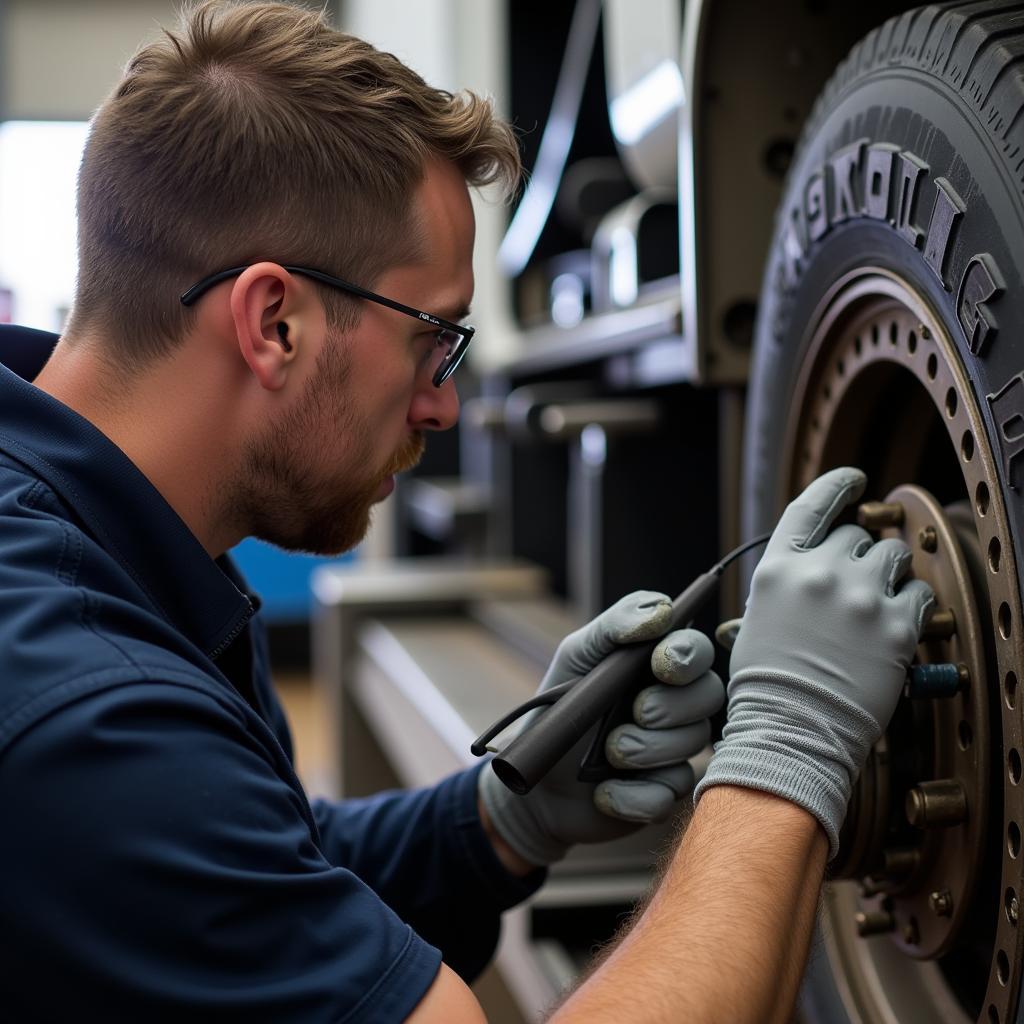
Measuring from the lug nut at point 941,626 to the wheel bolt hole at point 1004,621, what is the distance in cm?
10

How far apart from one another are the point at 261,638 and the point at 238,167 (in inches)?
19.1

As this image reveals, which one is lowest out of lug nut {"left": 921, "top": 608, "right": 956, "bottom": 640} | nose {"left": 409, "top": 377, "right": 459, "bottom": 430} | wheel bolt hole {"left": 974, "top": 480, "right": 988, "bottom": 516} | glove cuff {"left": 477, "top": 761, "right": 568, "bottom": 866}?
glove cuff {"left": 477, "top": 761, "right": 568, "bottom": 866}

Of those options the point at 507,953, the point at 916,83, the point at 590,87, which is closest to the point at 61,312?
the point at 590,87

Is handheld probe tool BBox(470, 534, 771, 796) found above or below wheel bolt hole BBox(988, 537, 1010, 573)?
below

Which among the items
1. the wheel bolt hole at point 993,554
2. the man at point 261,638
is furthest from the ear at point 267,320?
the wheel bolt hole at point 993,554

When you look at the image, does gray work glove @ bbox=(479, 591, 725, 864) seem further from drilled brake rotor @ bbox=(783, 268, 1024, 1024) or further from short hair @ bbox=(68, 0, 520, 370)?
short hair @ bbox=(68, 0, 520, 370)

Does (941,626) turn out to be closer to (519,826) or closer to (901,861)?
(901,861)

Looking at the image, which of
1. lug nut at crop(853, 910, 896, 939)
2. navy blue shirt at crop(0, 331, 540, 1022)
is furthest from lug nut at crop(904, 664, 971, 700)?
navy blue shirt at crop(0, 331, 540, 1022)

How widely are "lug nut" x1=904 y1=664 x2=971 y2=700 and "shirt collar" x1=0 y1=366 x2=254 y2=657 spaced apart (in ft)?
1.73

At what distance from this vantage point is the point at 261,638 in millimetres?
1261

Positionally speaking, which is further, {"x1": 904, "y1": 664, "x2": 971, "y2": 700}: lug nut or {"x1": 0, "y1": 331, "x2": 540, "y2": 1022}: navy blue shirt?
{"x1": 904, "y1": 664, "x2": 971, "y2": 700}: lug nut

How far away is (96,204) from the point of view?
3.43 feet

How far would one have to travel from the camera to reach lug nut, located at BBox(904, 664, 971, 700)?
33.3 inches

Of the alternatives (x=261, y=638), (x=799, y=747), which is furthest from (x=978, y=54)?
(x=261, y=638)
